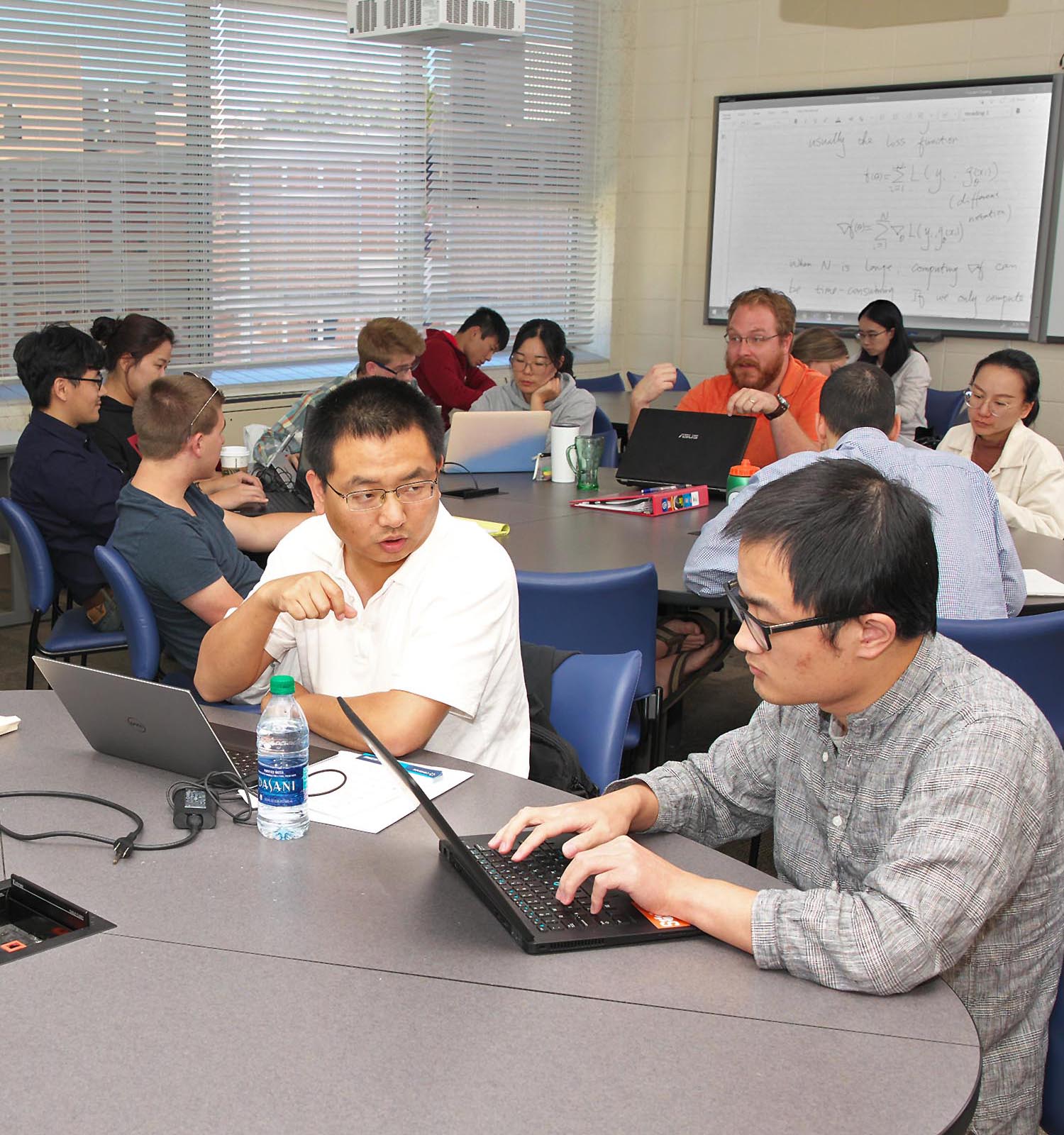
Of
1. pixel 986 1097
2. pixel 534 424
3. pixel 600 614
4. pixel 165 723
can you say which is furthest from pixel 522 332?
pixel 986 1097

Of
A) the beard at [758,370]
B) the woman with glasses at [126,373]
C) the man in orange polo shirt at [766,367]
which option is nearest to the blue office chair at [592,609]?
the man in orange polo shirt at [766,367]

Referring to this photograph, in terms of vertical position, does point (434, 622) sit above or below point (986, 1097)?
above

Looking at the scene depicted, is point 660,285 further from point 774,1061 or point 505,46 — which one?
point 774,1061

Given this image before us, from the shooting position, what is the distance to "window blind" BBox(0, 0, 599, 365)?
555 cm

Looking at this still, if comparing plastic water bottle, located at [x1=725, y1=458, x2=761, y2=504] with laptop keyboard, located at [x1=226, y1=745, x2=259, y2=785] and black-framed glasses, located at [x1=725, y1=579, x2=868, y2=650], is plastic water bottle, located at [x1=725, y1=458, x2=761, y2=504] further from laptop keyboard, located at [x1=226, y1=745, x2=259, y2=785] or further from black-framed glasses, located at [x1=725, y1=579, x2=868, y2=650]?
black-framed glasses, located at [x1=725, y1=579, x2=868, y2=650]

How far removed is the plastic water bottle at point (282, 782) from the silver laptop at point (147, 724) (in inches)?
3.4

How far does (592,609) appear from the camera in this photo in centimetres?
275

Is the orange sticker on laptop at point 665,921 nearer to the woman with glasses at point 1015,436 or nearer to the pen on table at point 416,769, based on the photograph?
the pen on table at point 416,769

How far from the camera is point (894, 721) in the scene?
1406mm

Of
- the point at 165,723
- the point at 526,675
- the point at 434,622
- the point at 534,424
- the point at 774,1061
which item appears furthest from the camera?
the point at 534,424

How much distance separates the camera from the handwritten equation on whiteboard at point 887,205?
6559 mm

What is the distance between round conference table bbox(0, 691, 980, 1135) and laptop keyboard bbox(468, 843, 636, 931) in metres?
0.04

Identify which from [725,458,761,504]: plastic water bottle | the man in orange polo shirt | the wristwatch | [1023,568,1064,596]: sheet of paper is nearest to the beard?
the man in orange polo shirt

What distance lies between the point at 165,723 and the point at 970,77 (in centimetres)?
631
